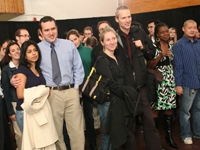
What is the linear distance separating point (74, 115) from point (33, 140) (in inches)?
22.1

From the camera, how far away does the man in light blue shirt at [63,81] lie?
8.88ft

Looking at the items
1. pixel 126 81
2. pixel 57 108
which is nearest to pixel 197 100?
pixel 126 81

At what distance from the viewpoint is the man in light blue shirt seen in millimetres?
2708

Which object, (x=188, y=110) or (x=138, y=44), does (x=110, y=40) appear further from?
(x=188, y=110)

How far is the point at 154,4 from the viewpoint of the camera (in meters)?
8.64

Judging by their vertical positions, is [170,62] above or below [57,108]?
above

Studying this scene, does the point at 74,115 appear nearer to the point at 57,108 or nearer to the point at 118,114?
the point at 57,108

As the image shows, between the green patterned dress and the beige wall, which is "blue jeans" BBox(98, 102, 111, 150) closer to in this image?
the green patterned dress

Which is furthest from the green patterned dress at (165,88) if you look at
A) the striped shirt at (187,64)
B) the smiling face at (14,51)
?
the smiling face at (14,51)

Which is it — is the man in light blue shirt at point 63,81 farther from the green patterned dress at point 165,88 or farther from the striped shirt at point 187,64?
the striped shirt at point 187,64

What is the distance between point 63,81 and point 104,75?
0.51 meters

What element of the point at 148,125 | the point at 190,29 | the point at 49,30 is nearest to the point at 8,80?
the point at 49,30

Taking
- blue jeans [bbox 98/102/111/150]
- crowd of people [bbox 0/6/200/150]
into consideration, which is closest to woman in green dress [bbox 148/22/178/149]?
crowd of people [bbox 0/6/200/150]

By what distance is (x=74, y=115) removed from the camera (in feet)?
9.23
